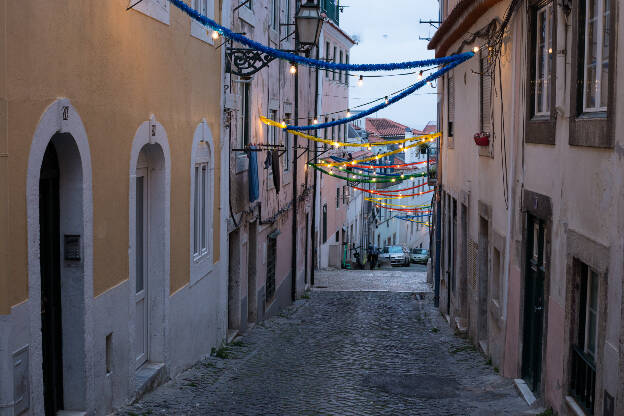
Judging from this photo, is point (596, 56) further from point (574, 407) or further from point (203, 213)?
point (203, 213)

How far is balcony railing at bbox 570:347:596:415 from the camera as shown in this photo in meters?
7.15

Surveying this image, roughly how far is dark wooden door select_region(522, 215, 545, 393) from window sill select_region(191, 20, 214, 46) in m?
4.97

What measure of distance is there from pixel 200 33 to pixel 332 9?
1006 inches

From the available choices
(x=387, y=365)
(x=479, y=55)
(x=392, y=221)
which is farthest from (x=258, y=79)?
(x=392, y=221)

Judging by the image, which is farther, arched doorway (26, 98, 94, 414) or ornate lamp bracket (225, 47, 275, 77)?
ornate lamp bracket (225, 47, 275, 77)

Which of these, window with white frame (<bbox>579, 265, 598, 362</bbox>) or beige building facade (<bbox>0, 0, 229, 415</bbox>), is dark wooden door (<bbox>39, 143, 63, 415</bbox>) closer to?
beige building facade (<bbox>0, 0, 229, 415</bbox>)

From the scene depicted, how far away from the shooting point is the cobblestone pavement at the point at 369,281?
2745 centimetres

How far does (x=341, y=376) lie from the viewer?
11.7 m

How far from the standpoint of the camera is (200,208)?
482 inches

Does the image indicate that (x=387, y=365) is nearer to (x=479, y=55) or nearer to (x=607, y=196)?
(x=479, y=55)

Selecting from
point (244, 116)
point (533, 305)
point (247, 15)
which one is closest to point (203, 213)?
point (244, 116)

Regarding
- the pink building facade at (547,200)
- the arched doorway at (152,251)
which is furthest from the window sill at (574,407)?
the arched doorway at (152,251)

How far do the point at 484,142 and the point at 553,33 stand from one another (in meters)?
4.24

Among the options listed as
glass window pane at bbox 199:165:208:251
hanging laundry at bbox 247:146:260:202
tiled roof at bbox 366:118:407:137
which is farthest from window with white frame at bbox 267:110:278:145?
tiled roof at bbox 366:118:407:137
